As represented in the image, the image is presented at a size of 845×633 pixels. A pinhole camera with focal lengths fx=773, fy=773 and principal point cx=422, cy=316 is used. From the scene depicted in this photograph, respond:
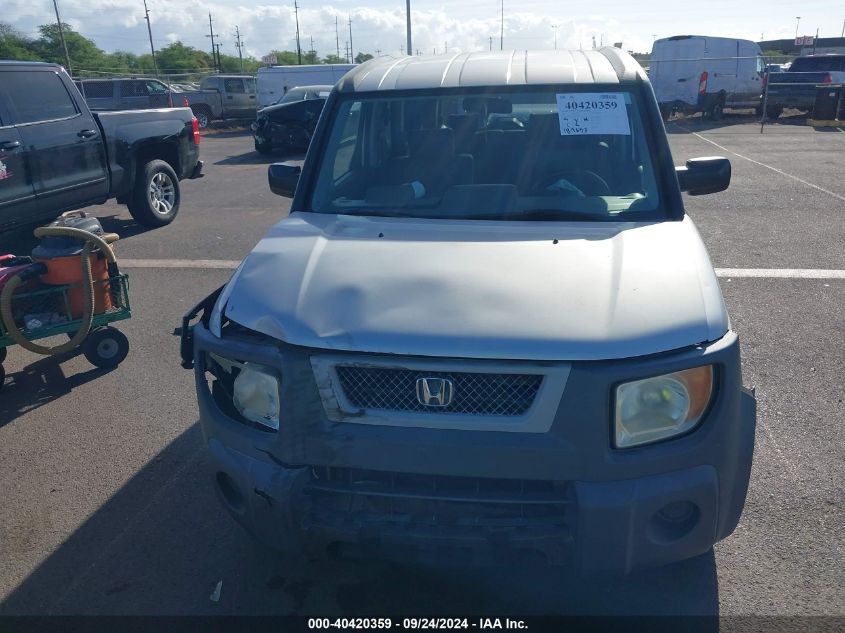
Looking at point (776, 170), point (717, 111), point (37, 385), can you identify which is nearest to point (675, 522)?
point (37, 385)

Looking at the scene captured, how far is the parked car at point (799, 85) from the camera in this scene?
24078 mm

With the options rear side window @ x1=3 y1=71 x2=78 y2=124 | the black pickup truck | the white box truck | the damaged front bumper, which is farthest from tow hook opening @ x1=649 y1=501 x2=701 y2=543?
the white box truck

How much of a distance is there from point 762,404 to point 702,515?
2248 mm

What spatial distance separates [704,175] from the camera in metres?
3.95

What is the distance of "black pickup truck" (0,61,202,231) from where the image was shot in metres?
7.61

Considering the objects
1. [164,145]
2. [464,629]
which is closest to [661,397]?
[464,629]

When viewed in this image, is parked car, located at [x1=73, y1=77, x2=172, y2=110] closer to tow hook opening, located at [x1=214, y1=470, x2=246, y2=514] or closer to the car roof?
the car roof

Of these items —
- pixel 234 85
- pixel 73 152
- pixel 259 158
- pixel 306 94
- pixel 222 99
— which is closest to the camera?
pixel 73 152

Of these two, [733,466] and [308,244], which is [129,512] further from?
[733,466]

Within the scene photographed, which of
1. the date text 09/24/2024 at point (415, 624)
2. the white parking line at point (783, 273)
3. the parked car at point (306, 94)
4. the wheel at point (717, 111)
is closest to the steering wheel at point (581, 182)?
the date text 09/24/2024 at point (415, 624)

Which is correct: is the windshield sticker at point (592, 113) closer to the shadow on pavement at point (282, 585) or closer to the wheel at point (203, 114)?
the shadow on pavement at point (282, 585)

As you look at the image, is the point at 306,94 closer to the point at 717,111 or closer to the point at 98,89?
the point at 98,89

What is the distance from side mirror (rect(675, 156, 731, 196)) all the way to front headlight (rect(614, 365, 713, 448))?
1730mm

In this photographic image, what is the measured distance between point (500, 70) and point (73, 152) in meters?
6.02
